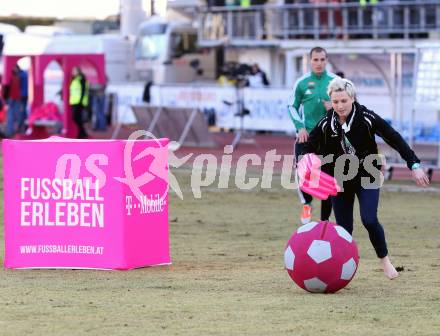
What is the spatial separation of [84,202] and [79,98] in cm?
1915

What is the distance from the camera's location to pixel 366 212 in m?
9.67

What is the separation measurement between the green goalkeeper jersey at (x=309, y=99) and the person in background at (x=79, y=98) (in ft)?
54.0

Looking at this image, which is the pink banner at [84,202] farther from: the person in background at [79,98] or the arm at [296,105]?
the person in background at [79,98]

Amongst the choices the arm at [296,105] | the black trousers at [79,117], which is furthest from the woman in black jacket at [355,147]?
the black trousers at [79,117]

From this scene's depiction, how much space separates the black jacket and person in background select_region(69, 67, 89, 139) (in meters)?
20.1

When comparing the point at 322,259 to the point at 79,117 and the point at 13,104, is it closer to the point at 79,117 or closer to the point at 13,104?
the point at 79,117

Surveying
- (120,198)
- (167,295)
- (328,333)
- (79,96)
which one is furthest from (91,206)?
(79,96)

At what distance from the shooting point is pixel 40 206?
34.8 feet

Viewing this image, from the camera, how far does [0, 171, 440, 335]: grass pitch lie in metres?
7.88

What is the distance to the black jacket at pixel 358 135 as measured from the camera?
948 cm

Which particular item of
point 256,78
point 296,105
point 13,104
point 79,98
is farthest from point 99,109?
point 296,105

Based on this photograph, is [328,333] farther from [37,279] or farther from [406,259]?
[406,259]

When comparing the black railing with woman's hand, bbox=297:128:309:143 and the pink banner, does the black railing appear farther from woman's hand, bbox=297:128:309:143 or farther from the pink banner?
the pink banner

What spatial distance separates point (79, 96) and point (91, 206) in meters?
19.1
